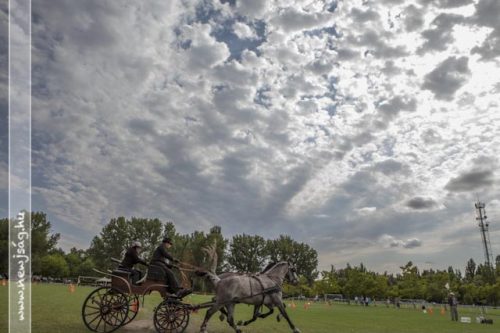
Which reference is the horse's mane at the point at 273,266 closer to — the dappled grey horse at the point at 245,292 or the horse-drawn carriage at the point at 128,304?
the dappled grey horse at the point at 245,292

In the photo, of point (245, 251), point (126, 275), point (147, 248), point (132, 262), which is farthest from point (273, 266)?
point (245, 251)

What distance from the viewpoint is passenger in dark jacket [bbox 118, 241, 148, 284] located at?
452 inches

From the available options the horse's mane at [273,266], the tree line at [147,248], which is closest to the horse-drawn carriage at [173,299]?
the horse's mane at [273,266]

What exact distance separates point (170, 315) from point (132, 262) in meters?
1.96

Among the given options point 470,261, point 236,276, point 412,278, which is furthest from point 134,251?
point 470,261

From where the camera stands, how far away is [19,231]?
7422 millimetres

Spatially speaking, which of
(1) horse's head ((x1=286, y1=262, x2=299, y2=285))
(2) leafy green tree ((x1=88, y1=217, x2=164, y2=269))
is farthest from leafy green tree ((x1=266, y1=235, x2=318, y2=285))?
(1) horse's head ((x1=286, y1=262, x2=299, y2=285))

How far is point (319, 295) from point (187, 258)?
38.2 m

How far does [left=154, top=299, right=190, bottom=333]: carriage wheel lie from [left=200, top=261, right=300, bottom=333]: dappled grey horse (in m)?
0.79

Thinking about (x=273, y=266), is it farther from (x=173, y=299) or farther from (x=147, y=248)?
(x=147, y=248)

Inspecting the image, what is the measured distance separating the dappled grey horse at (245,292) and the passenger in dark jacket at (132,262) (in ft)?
6.91

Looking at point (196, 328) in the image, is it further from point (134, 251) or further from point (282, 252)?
point (282, 252)

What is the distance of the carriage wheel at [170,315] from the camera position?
11234 millimetres

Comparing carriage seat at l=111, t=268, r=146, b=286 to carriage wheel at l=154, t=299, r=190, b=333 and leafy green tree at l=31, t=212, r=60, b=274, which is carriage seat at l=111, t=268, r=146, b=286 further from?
leafy green tree at l=31, t=212, r=60, b=274
